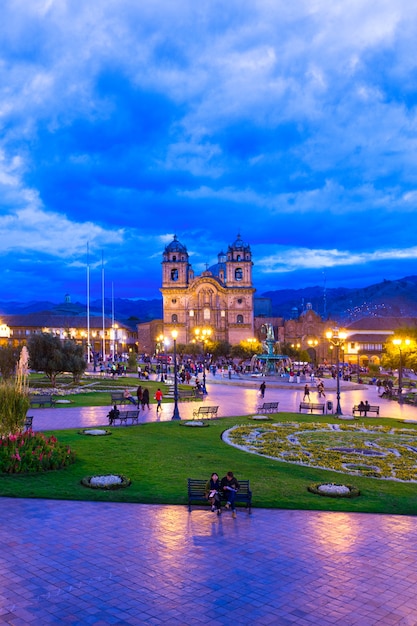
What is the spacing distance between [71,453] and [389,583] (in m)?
10.0

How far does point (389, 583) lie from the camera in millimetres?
8227

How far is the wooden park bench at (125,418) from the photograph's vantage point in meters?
23.1

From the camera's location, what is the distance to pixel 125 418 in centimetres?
2317

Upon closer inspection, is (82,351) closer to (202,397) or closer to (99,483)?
(202,397)

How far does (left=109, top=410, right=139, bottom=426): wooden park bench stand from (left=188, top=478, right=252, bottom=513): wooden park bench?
11.3m

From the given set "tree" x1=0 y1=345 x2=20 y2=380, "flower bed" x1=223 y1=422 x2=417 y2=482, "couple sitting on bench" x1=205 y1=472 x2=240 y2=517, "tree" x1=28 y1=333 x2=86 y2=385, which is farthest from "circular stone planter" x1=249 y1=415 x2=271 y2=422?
"tree" x1=0 y1=345 x2=20 y2=380

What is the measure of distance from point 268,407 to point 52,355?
52.6 feet

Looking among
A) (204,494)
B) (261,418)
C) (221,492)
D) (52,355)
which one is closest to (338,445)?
(261,418)

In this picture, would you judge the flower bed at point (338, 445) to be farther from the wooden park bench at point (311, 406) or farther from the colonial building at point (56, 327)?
the colonial building at point (56, 327)

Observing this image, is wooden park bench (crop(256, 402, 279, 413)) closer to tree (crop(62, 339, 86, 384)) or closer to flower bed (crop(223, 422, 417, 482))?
A: flower bed (crop(223, 422, 417, 482))

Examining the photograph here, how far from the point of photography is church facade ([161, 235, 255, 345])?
100250 mm

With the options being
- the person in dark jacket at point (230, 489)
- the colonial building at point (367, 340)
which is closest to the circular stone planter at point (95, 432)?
the person in dark jacket at point (230, 489)

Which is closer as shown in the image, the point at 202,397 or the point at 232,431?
the point at 232,431

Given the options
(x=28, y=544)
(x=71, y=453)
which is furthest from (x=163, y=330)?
(x=28, y=544)
